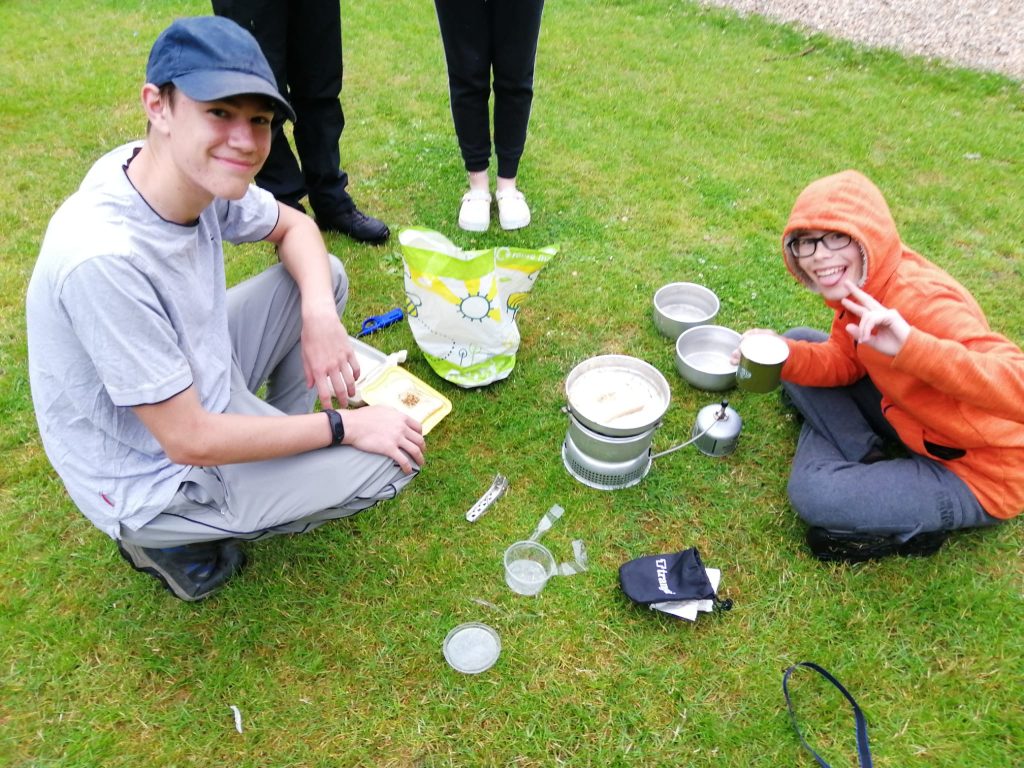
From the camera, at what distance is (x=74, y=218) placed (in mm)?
1679

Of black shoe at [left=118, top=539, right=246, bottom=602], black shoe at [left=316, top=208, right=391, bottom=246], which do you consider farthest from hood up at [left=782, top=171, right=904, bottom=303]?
black shoe at [left=316, top=208, right=391, bottom=246]

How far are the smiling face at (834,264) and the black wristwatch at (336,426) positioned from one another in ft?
5.65

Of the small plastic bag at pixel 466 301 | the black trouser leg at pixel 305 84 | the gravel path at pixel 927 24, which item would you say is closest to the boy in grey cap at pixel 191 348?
the small plastic bag at pixel 466 301

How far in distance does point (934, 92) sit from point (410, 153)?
4.70 metres

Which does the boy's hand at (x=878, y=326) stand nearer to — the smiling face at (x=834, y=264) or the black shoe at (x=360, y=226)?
the smiling face at (x=834, y=264)

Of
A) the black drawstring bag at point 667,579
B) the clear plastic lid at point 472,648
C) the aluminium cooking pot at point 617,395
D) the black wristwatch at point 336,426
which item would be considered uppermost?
the black wristwatch at point 336,426

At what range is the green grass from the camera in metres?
2.13

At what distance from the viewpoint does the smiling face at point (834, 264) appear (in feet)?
7.52

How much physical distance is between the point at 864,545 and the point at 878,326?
33.3 inches

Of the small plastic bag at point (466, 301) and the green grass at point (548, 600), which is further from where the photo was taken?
the small plastic bag at point (466, 301)

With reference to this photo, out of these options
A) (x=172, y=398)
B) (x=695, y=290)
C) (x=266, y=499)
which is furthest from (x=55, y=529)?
(x=695, y=290)

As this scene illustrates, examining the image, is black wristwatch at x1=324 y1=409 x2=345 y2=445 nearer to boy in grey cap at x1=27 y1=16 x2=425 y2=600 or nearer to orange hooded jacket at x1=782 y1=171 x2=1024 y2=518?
boy in grey cap at x1=27 y1=16 x2=425 y2=600

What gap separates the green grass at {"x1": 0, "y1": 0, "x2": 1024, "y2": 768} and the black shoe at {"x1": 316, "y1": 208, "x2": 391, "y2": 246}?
0.08 meters

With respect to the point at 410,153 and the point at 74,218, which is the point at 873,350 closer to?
the point at 74,218
